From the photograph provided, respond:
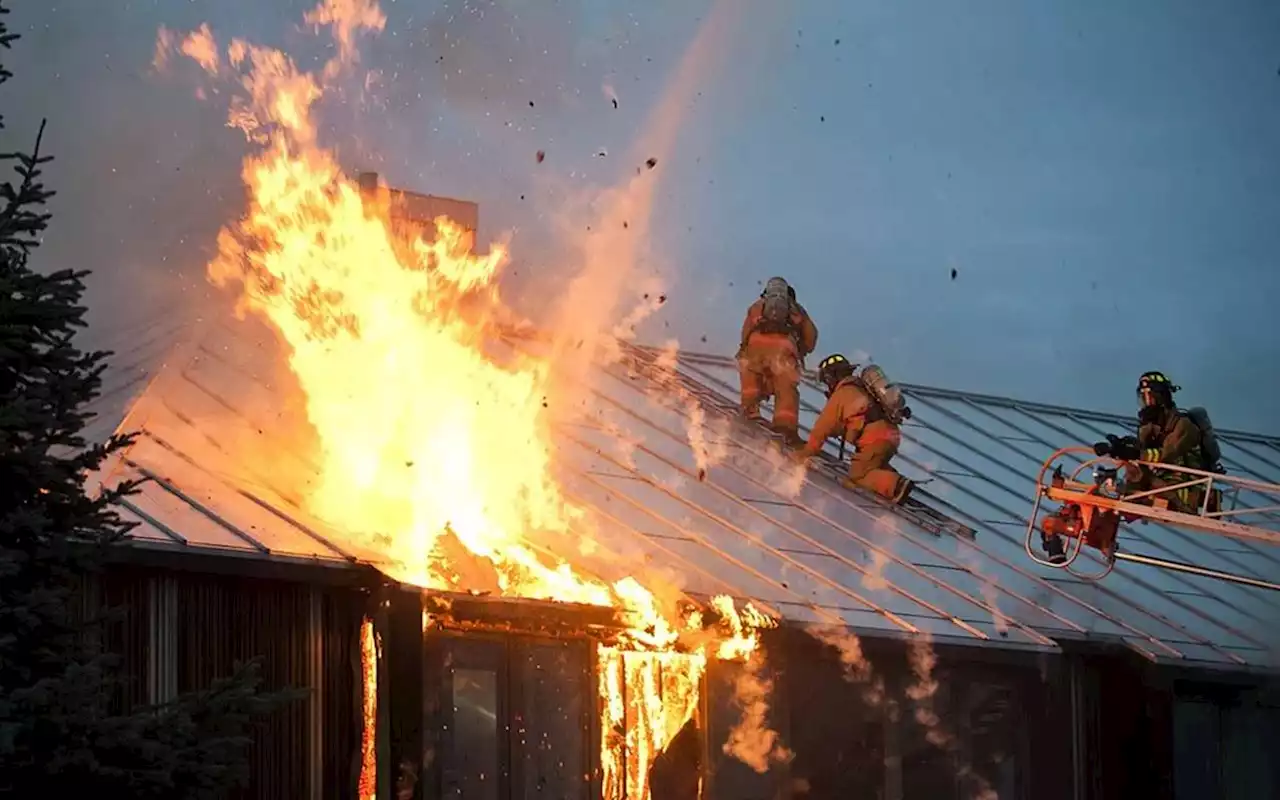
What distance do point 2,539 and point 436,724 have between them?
4838 mm

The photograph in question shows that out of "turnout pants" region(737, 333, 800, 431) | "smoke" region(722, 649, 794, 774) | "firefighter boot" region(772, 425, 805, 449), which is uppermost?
"turnout pants" region(737, 333, 800, 431)

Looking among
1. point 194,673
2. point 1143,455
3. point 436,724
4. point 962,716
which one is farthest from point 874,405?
point 194,673

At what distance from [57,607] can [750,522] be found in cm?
1049

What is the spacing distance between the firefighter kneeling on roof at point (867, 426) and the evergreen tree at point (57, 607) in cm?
1278

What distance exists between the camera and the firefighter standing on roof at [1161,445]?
20.4 meters

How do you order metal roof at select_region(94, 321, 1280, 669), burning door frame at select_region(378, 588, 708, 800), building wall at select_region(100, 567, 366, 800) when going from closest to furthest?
building wall at select_region(100, 567, 366, 800), burning door frame at select_region(378, 588, 708, 800), metal roof at select_region(94, 321, 1280, 669)

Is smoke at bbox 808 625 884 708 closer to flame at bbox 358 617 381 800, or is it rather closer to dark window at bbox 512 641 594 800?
dark window at bbox 512 641 594 800

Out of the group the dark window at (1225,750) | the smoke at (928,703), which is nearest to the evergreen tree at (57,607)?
the smoke at (928,703)

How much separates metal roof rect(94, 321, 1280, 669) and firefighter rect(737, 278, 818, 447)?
53cm

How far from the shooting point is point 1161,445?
837 inches

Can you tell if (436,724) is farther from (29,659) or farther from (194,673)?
(29,659)

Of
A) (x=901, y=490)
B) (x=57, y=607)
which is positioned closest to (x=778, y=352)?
(x=901, y=490)

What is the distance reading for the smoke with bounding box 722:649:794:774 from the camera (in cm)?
1688

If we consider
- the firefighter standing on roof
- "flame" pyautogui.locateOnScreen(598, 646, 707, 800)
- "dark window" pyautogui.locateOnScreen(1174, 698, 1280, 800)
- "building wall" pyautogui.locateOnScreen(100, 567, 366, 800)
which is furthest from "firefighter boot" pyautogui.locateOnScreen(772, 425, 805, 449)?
"building wall" pyautogui.locateOnScreen(100, 567, 366, 800)
